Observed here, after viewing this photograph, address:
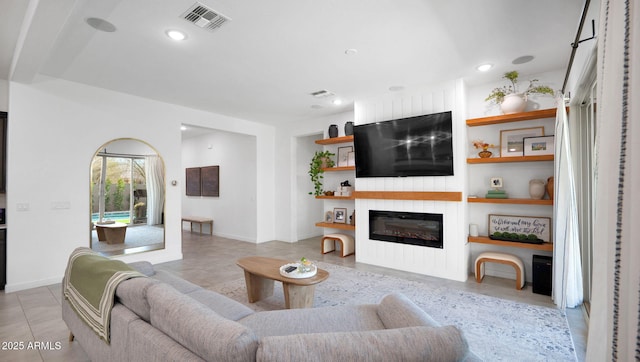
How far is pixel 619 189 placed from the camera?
0.69m

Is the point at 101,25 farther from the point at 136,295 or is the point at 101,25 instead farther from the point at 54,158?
the point at 136,295

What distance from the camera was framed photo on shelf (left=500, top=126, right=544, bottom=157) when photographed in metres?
3.99

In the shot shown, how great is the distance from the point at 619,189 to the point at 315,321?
65.2 inches

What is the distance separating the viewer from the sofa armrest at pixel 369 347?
3.36ft

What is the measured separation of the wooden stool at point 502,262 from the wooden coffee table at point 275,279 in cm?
227

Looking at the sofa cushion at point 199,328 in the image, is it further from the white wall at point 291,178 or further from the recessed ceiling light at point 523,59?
the white wall at point 291,178

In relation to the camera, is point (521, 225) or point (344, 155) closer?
point (521, 225)

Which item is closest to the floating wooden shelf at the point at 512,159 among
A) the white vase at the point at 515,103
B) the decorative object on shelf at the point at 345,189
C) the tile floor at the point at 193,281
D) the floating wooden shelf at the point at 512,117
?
the floating wooden shelf at the point at 512,117

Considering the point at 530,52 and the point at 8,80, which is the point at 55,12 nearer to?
the point at 8,80

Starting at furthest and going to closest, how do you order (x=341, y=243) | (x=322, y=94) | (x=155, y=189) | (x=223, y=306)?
(x=341, y=243) → (x=155, y=189) → (x=322, y=94) → (x=223, y=306)

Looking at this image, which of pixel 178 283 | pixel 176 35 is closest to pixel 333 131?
pixel 176 35

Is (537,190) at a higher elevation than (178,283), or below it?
higher

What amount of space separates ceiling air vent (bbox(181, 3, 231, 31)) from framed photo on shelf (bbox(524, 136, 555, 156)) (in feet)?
13.1

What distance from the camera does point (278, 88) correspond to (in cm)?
443
